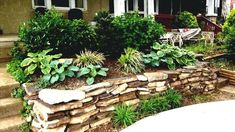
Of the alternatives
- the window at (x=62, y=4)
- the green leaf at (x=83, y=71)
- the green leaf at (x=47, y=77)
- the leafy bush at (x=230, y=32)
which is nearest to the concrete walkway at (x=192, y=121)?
the green leaf at (x=83, y=71)

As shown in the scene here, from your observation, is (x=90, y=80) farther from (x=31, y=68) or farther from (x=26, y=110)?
(x=26, y=110)

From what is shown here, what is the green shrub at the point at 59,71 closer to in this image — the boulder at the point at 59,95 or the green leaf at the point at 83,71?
the green leaf at the point at 83,71

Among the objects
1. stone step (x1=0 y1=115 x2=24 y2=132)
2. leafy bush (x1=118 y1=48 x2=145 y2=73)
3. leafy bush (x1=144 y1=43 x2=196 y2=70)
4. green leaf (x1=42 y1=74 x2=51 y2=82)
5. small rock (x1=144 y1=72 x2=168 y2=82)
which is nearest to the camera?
stone step (x1=0 y1=115 x2=24 y2=132)

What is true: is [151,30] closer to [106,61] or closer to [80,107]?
[106,61]

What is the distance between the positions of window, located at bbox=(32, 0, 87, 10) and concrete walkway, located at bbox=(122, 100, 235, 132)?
7.51 metres

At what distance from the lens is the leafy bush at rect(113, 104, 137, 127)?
Answer: 4.29 metres

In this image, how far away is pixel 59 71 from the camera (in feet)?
14.5

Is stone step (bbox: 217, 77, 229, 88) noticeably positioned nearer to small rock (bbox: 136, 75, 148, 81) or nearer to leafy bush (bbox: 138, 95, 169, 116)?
leafy bush (bbox: 138, 95, 169, 116)

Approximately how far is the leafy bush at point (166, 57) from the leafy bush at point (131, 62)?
0.68 ft

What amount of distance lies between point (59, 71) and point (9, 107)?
99 cm

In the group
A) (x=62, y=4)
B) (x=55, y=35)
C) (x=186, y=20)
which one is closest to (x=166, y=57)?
(x=55, y=35)

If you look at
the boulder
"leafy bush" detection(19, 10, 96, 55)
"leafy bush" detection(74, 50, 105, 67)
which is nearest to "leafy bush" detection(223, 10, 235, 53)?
"leafy bush" detection(19, 10, 96, 55)

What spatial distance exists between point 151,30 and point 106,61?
1.04m

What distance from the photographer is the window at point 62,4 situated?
1046cm
